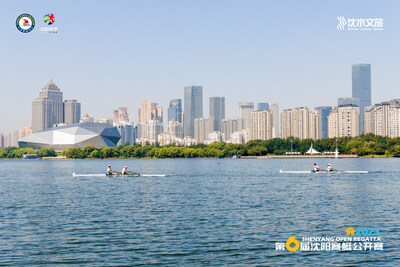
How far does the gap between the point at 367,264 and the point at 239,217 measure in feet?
43.9

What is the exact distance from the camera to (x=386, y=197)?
153ft

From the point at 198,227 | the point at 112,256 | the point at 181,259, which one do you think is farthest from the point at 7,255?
the point at 198,227

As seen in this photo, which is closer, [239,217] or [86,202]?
[239,217]

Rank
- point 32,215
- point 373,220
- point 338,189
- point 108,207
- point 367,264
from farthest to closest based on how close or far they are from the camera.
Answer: point 338,189 < point 108,207 < point 32,215 < point 373,220 < point 367,264

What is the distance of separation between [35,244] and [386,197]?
32401 mm

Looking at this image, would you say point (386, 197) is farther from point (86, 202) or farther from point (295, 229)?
point (86, 202)

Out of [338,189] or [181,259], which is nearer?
[181,259]

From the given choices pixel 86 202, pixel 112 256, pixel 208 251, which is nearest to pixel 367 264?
pixel 208 251

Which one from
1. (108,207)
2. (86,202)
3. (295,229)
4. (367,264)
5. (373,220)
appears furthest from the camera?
(86,202)

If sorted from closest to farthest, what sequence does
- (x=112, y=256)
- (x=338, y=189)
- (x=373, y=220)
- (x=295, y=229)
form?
(x=112, y=256), (x=295, y=229), (x=373, y=220), (x=338, y=189)

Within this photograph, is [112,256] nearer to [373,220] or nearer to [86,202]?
[373,220]

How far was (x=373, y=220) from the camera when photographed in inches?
1310

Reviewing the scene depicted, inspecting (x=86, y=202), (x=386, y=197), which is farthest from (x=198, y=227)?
(x=386, y=197)

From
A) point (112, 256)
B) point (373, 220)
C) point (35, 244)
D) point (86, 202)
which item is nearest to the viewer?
point (112, 256)
